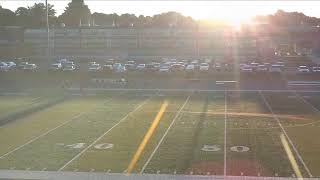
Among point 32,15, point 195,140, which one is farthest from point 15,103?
point 32,15

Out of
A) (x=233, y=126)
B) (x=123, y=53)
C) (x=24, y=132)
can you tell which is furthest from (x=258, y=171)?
(x=123, y=53)

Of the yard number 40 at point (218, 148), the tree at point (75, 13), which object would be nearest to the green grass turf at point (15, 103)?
the yard number 40 at point (218, 148)

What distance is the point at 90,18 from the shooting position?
531 ft

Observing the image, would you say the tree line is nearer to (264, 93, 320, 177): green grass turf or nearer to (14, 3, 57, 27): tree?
(14, 3, 57, 27): tree

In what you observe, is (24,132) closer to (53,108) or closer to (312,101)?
(53,108)

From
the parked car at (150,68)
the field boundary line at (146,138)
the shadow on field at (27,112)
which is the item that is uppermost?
the parked car at (150,68)

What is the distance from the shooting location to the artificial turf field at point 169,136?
19.0 m

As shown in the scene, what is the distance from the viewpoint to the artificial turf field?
1895 cm

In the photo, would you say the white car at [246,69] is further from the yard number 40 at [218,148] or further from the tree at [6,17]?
the tree at [6,17]

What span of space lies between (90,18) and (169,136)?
140157 millimetres

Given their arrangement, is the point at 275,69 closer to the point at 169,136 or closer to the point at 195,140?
the point at 169,136

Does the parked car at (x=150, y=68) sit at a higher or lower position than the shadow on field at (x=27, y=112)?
higher

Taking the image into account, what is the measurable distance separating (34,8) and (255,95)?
110831 millimetres

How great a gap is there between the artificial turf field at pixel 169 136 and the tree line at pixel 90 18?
80.1 metres
